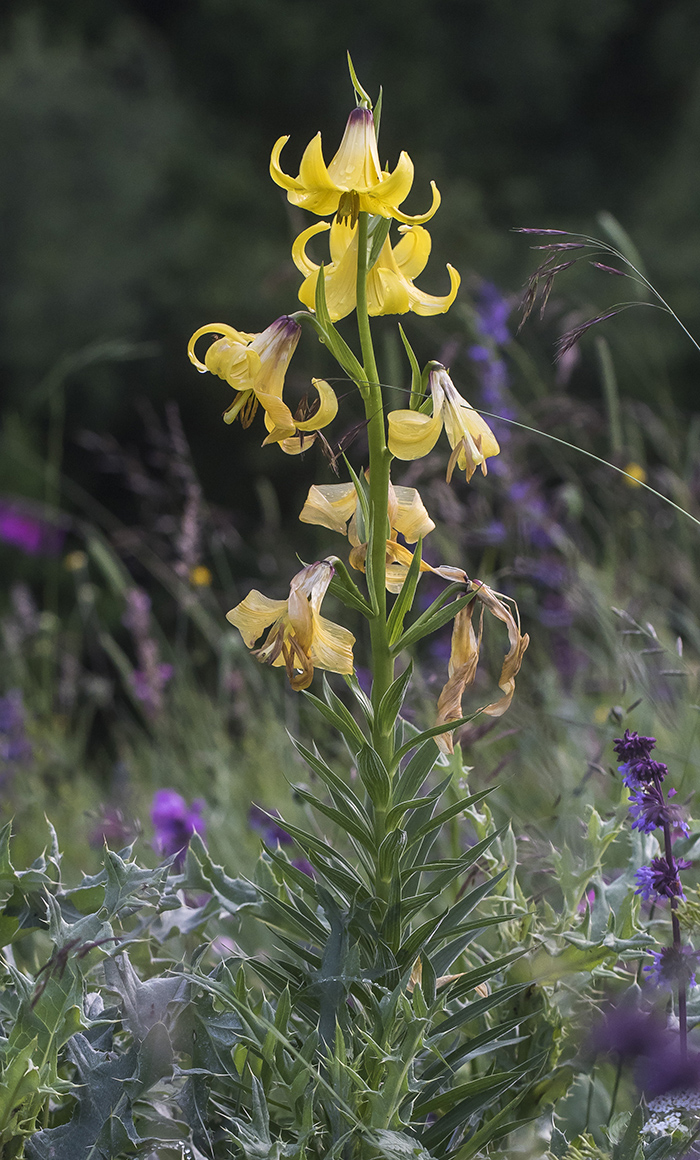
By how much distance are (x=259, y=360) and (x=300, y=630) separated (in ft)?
0.67

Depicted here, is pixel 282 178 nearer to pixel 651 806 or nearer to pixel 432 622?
pixel 432 622

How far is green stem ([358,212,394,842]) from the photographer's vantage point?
742 millimetres

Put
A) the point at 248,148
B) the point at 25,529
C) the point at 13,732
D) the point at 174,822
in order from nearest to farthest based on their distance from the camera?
1. the point at 174,822
2. the point at 13,732
3. the point at 25,529
4. the point at 248,148

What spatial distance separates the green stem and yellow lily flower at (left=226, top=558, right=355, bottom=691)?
0.03 meters

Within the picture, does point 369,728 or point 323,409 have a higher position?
point 323,409

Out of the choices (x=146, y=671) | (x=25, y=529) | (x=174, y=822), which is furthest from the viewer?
(x=25, y=529)

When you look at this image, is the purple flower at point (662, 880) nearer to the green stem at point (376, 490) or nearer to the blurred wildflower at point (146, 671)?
the green stem at point (376, 490)

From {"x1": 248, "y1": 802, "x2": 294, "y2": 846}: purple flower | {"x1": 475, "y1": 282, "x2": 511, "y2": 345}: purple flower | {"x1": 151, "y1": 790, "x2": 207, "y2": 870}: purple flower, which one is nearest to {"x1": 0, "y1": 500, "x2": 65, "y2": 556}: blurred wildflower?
{"x1": 475, "y1": 282, "x2": 511, "y2": 345}: purple flower

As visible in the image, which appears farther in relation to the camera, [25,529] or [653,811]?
[25,529]

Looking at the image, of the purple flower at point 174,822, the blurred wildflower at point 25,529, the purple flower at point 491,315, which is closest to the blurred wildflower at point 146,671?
the purple flower at point 174,822

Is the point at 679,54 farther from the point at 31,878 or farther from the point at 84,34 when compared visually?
the point at 31,878

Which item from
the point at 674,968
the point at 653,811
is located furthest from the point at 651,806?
the point at 674,968

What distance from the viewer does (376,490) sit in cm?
76

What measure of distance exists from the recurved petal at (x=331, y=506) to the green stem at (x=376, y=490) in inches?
1.4
